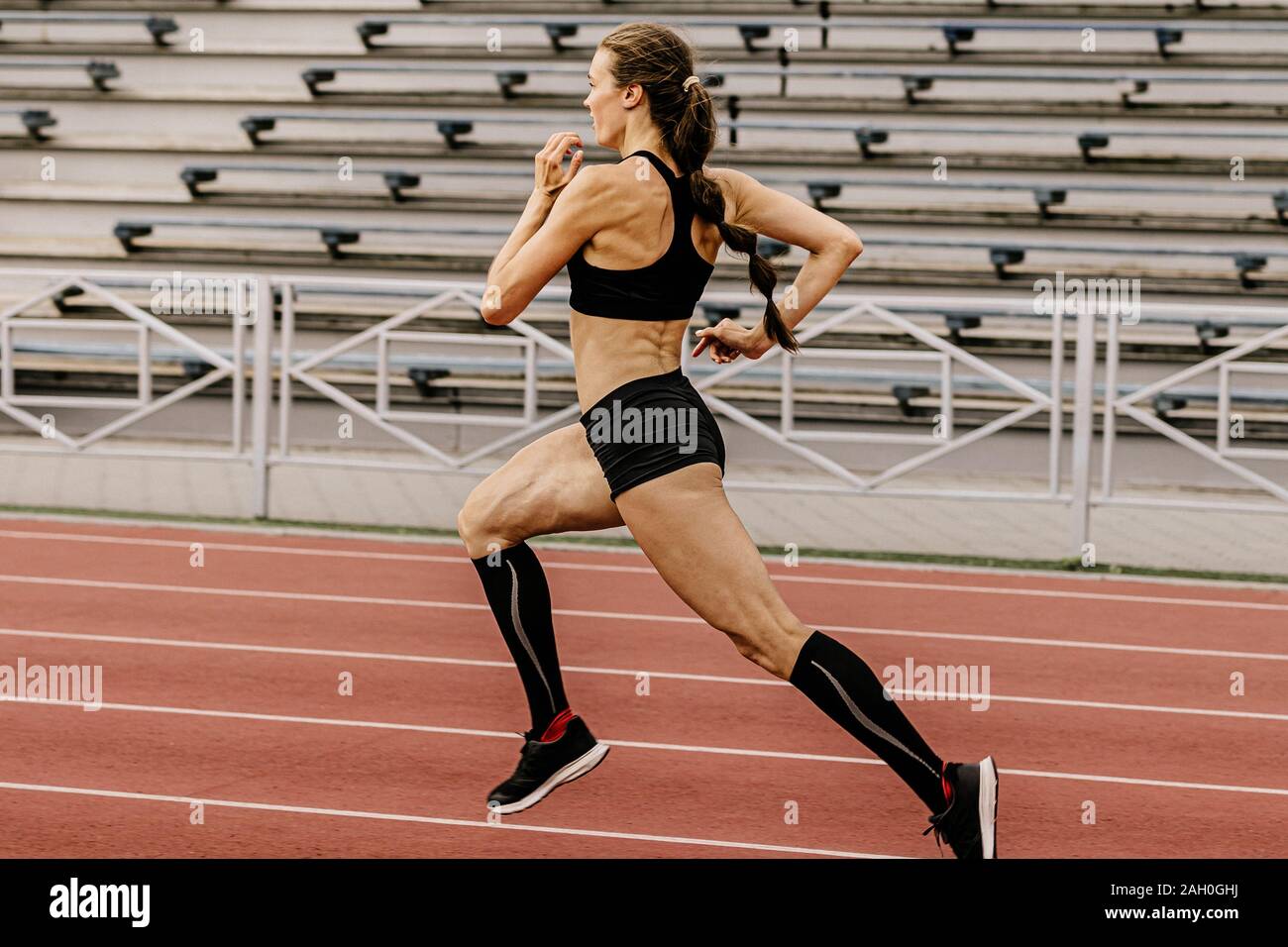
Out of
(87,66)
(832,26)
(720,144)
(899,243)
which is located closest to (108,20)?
(87,66)

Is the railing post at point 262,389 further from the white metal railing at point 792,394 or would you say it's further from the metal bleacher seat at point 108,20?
the metal bleacher seat at point 108,20

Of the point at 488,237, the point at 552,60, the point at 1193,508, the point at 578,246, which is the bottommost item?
the point at 1193,508

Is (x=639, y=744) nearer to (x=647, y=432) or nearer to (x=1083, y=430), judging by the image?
(x=647, y=432)

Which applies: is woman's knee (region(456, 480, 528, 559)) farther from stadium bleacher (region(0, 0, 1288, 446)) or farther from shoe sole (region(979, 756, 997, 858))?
stadium bleacher (region(0, 0, 1288, 446))

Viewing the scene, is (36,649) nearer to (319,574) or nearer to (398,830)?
(319,574)

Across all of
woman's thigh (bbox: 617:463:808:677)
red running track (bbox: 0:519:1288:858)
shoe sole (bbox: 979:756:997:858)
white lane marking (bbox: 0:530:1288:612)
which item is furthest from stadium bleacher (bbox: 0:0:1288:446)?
shoe sole (bbox: 979:756:997:858)

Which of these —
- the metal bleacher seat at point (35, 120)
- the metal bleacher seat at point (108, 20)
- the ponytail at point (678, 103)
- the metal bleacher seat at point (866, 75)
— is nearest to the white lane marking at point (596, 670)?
the ponytail at point (678, 103)

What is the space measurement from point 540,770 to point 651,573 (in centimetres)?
485

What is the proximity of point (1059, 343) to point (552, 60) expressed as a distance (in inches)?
291

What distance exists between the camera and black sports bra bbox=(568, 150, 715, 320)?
409 centimetres

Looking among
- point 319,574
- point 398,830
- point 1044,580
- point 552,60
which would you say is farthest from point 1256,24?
point 398,830

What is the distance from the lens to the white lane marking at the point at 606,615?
754 cm

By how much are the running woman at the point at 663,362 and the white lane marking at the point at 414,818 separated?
515 millimetres

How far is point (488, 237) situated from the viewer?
50.4 ft
